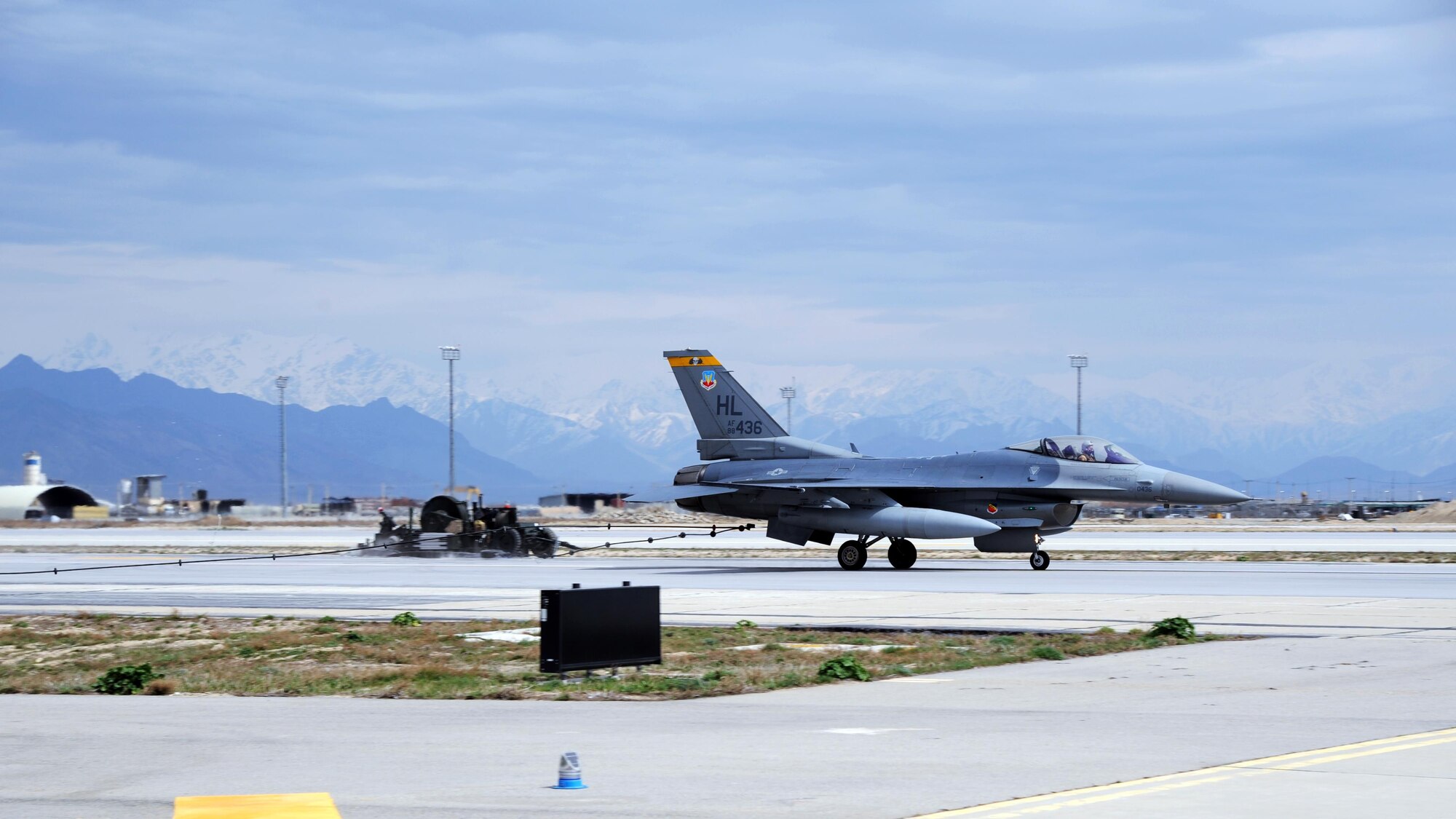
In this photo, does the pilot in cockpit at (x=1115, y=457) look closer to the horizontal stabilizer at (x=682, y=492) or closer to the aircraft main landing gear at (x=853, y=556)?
the aircraft main landing gear at (x=853, y=556)

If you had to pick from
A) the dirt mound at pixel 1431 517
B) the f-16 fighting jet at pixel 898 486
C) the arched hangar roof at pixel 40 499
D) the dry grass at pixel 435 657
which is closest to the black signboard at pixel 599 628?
the dry grass at pixel 435 657

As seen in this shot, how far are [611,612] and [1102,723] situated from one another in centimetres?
513

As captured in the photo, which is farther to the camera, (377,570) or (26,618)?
(377,570)

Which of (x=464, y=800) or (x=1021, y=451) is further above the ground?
(x=1021, y=451)

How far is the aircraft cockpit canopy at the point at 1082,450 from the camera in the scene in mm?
35438

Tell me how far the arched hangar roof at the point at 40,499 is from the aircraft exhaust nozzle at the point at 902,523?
83.5m

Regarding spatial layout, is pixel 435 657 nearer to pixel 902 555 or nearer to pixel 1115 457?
pixel 902 555

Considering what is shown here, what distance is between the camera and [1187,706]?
41.9ft

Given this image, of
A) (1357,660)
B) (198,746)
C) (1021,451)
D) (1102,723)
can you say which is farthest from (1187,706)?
(1021,451)

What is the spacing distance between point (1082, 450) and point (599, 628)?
74.0 feet

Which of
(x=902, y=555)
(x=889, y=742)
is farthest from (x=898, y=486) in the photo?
(x=889, y=742)

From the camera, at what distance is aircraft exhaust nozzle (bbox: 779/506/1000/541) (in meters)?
34.5

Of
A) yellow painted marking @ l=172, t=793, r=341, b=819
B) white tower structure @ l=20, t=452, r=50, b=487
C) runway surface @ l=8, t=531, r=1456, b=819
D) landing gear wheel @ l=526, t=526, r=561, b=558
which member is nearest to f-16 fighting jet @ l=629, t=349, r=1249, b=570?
landing gear wheel @ l=526, t=526, r=561, b=558

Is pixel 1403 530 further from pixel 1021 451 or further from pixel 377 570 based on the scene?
pixel 377 570
